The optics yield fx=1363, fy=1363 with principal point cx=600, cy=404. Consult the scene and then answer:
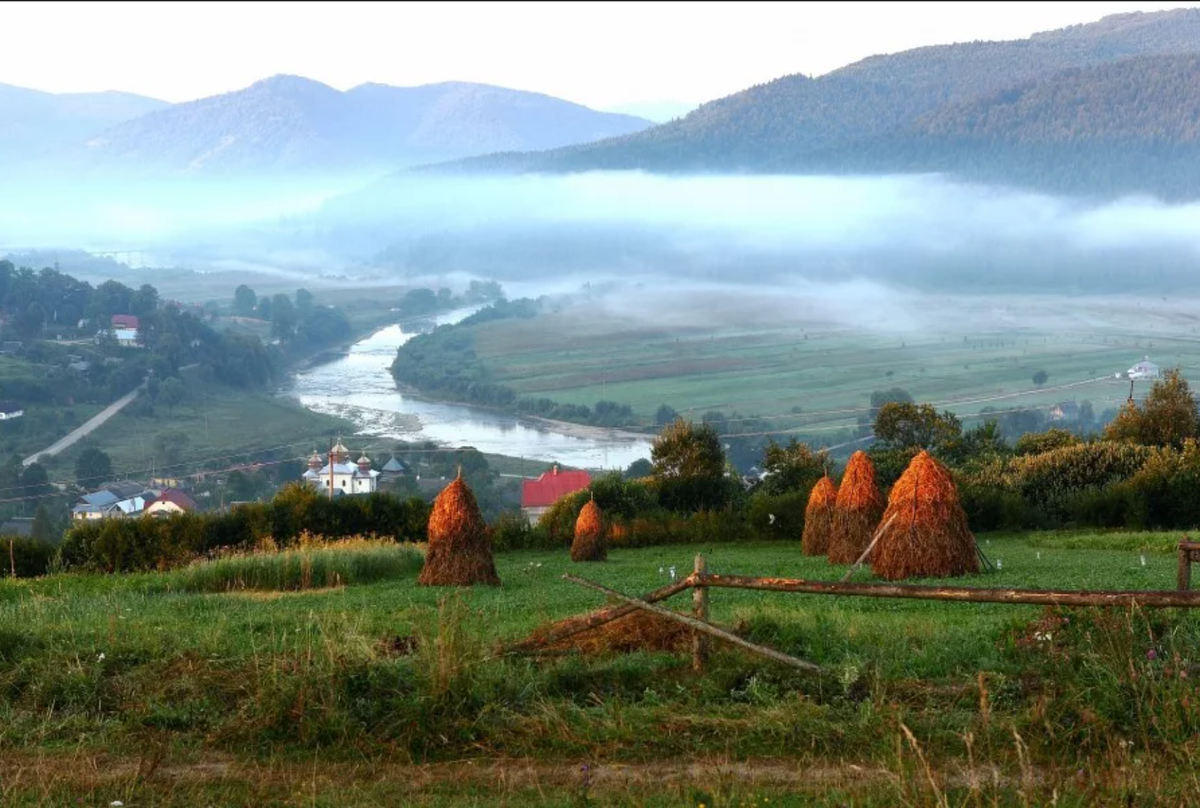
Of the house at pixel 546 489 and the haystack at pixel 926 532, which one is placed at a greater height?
the haystack at pixel 926 532

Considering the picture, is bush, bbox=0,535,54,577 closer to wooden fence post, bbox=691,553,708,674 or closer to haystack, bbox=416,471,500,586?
haystack, bbox=416,471,500,586

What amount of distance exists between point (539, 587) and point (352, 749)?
10.9 m

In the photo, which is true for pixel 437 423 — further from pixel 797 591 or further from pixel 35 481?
pixel 797 591

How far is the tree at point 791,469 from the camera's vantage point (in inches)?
1499

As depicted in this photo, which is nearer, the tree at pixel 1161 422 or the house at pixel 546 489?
the tree at pixel 1161 422

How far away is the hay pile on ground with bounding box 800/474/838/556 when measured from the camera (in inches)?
983

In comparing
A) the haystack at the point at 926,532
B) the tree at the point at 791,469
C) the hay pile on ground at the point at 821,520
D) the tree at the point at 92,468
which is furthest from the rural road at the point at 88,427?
the haystack at the point at 926,532

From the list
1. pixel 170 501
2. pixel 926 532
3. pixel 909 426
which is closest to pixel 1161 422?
pixel 909 426

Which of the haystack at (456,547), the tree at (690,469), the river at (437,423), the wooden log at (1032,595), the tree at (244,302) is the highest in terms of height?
the tree at (244,302)

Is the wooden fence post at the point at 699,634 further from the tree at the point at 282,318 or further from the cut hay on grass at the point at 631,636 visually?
the tree at the point at 282,318

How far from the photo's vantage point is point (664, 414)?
332 feet

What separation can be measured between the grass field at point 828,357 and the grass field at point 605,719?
8489 centimetres

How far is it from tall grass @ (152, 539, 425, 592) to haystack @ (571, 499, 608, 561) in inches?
151

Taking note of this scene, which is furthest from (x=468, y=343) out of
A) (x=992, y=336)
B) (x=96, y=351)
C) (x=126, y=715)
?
(x=126, y=715)
